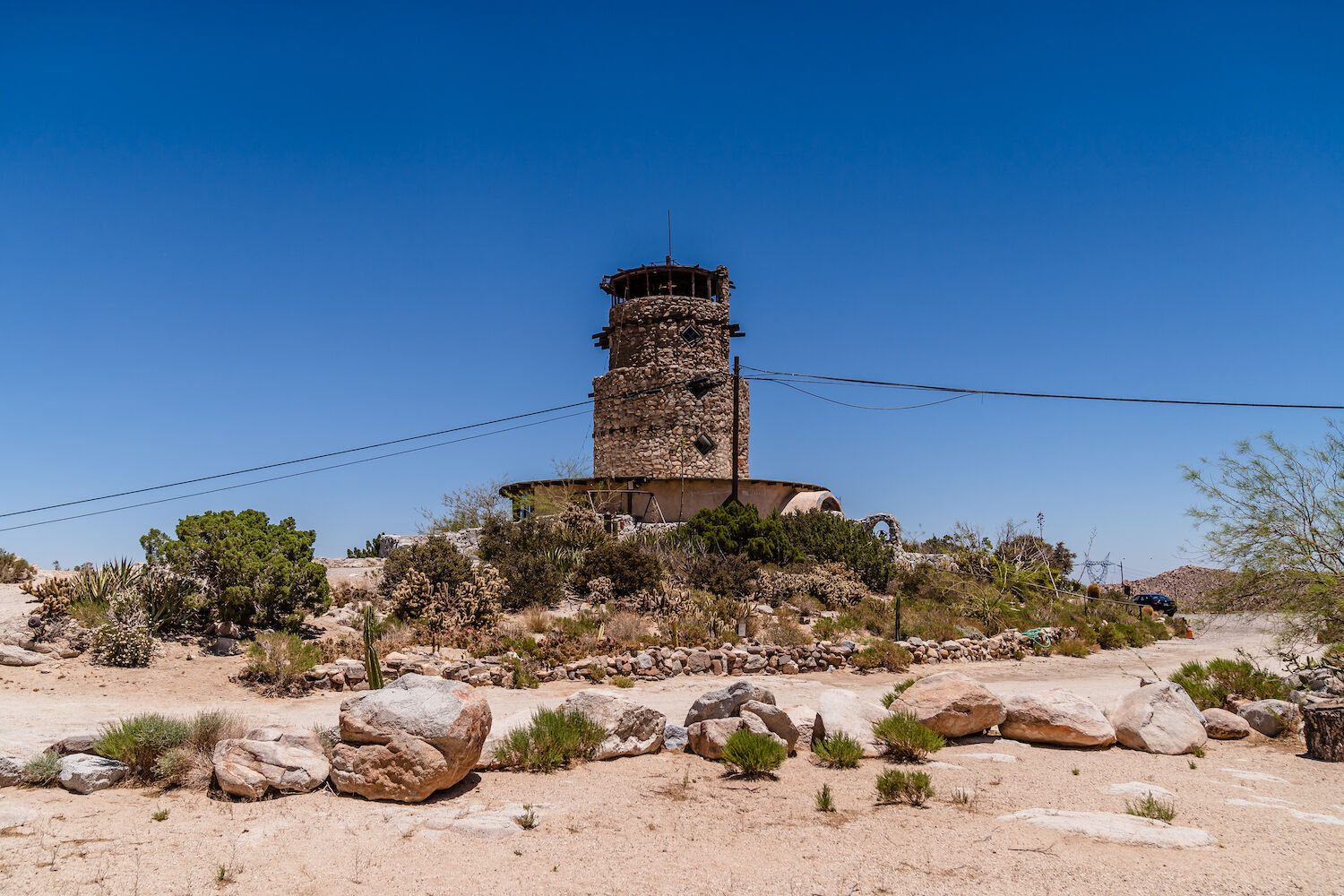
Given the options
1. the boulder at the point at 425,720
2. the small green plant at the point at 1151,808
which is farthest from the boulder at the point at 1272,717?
the boulder at the point at 425,720

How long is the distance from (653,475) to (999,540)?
12.5 m

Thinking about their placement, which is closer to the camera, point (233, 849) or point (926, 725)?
point (233, 849)

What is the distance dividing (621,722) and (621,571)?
370 inches

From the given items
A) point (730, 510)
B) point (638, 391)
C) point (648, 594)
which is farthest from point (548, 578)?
point (638, 391)

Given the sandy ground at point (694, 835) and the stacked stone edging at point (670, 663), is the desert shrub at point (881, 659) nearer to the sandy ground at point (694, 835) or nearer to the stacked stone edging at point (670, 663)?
the stacked stone edging at point (670, 663)

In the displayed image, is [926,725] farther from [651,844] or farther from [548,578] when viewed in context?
[548,578]

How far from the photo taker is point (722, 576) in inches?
746

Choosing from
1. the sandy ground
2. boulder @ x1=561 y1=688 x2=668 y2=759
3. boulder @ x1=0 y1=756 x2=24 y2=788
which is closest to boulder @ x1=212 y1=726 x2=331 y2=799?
the sandy ground

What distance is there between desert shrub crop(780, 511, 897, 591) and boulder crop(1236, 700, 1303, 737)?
40.6ft

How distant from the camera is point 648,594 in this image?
16.9 metres

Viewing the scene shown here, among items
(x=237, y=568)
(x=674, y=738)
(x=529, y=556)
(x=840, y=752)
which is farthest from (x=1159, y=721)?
(x=237, y=568)

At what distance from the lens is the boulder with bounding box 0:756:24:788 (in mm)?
6246

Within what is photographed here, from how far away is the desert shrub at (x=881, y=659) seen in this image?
48.4 feet

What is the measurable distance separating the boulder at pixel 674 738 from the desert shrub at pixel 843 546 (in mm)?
14136
